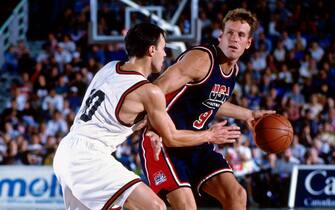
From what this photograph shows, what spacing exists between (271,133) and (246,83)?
801 cm

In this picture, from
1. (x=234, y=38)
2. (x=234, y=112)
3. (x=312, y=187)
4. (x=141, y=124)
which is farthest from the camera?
(x=312, y=187)

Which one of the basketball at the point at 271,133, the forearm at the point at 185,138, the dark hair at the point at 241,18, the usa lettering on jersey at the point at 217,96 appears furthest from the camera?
the basketball at the point at 271,133

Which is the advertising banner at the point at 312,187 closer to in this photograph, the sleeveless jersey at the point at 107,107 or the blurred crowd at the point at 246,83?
the blurred crowd at the point at 246,83

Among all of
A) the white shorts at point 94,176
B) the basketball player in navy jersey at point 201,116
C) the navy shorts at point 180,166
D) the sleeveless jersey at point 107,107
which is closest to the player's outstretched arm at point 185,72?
the basketball player in navy jersey at point 201,116

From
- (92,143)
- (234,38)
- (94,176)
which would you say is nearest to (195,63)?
(234,38)

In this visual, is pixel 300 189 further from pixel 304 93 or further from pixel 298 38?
pixel 298 38

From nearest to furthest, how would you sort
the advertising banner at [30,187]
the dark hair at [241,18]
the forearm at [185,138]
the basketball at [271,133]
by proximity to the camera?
the forearm at [185,138] < the dark hair at [241,18] < the basketball at [271,133] < the advertising banner at [30,187]

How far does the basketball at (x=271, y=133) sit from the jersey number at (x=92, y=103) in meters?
1.88

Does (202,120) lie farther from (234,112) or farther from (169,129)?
(169,129)

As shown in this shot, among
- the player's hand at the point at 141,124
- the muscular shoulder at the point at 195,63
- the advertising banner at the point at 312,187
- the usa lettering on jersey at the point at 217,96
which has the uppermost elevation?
the muscular shoulder at the point at 195,63

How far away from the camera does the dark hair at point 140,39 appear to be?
5.46 m

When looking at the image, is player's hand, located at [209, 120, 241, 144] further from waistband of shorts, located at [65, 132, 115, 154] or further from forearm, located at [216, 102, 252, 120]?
forearm, located at [216, 102, 252, 120]

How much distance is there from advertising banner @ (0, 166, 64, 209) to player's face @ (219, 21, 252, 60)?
20.9ft

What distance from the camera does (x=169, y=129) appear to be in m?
5.54
